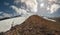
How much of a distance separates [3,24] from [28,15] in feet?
1.97

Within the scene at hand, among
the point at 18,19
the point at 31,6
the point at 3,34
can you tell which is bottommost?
the point at 3,34

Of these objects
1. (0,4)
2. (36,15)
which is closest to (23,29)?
(36,15)

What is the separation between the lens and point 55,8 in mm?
4547

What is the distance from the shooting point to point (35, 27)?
14.9 feet

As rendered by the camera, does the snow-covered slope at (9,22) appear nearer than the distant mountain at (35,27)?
No

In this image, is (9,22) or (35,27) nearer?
(35,27)

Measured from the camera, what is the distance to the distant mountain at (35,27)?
4430 millimetres

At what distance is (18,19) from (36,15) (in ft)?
1.36

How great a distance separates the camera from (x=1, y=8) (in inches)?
185

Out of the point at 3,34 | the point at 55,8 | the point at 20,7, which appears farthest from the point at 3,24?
the point at 55,8

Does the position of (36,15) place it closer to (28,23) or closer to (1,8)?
(28,23)

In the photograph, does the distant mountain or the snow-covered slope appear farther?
the snow-covered slope

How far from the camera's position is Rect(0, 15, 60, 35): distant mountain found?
4.43 m

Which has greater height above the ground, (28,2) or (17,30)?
(28,2)
